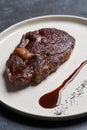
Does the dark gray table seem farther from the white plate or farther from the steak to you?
the steak

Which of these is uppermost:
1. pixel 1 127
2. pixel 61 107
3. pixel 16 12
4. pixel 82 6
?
pixel 82 6

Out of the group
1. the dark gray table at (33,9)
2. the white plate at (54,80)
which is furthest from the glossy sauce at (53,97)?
the dark gray table at (33,9)

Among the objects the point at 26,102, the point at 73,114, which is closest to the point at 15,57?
the point at 26,102

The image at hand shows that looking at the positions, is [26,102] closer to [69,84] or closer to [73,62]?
[69,84]

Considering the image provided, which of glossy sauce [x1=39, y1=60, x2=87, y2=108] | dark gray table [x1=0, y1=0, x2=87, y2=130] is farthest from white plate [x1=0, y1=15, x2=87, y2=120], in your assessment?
dark gray table [x1=0, y1=0, x2=87, y2=130]

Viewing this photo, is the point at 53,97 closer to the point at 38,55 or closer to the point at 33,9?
the point at 38,55

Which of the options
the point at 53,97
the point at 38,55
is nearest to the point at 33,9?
the point at 38,55

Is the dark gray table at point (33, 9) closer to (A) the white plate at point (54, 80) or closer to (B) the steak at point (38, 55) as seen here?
(A) the white plate at point (54, 80)
